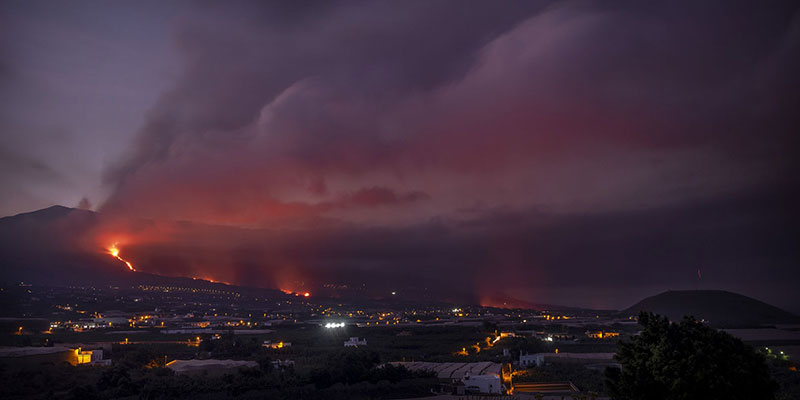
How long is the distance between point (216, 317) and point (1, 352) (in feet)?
265

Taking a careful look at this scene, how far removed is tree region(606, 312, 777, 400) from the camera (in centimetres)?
1800

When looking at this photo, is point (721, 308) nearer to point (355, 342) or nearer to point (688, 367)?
point (355, 342)

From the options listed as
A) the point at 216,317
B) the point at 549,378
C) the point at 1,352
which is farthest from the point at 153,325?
the point at 549,378

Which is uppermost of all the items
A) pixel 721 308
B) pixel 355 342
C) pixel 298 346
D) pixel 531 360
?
pixel 721 308

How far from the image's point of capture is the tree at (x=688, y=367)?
18000mm

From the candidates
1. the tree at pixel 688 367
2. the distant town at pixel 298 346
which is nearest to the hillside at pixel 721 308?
the distant town at pixel 298 346

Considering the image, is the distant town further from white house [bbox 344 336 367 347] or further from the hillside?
the hillside

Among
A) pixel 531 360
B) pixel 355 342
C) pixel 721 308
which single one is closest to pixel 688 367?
pixel 531 360

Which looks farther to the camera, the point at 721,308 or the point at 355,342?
the point at 721,308

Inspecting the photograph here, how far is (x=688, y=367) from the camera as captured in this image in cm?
1822

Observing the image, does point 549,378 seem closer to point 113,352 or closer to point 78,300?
point 113,352

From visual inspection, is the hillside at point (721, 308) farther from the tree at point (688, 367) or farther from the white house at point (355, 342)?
the tree at point (688, 367)

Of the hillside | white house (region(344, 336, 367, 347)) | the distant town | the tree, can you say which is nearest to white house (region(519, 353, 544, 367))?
the distant town

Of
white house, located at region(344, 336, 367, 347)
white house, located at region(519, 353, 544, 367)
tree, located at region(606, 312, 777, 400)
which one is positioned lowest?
Answer: white house, located at region(519, 353, 544, 367)
